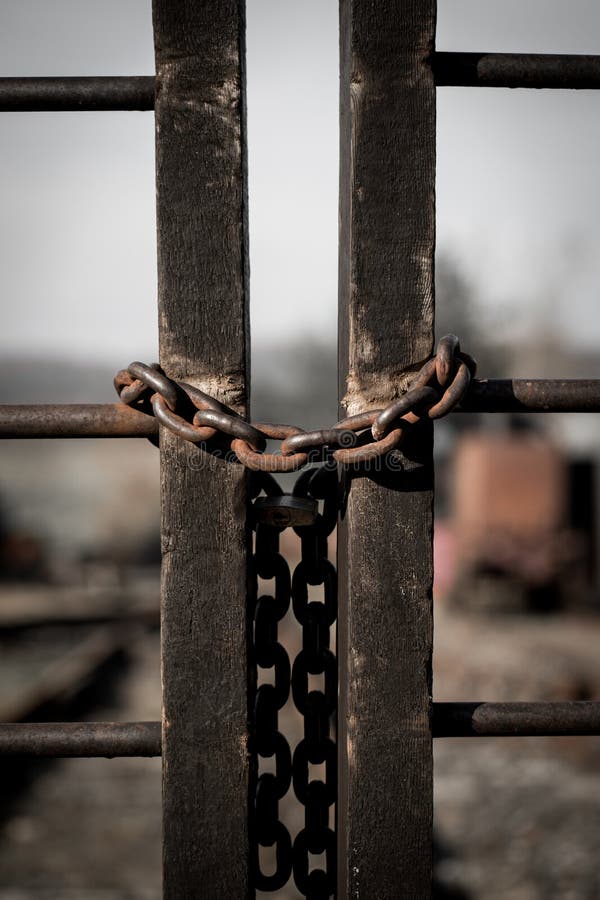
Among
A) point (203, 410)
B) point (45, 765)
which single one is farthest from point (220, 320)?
point (45, 765)

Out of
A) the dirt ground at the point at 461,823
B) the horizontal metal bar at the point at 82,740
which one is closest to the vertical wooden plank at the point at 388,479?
the horizontal metal bar at the point at 82,740

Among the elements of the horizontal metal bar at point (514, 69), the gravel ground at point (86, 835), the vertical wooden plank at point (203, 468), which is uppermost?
the horizontal metal bar at point (514, 69)

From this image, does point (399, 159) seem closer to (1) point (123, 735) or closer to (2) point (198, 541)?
(2) point (198, 541)

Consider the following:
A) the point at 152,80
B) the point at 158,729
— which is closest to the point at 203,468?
the point at 158,729

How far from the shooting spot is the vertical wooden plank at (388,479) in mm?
815

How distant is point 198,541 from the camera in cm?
83

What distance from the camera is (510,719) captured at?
2.83 feet

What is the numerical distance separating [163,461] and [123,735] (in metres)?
0.33

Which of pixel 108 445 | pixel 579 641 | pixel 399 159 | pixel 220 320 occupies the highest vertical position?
pixel 399 159

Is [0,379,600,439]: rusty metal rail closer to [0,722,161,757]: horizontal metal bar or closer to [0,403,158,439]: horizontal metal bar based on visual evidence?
[0,403,158,439]: horizontal metal bar

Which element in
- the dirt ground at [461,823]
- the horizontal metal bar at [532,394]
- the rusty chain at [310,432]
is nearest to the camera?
the rusty chain at [310,432]

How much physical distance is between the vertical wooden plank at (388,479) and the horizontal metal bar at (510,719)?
4 centimetres

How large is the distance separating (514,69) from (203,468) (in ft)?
1.95

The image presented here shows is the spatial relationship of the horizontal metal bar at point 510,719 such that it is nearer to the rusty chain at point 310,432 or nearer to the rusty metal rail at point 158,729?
the rusty metal rail at point 158,729
